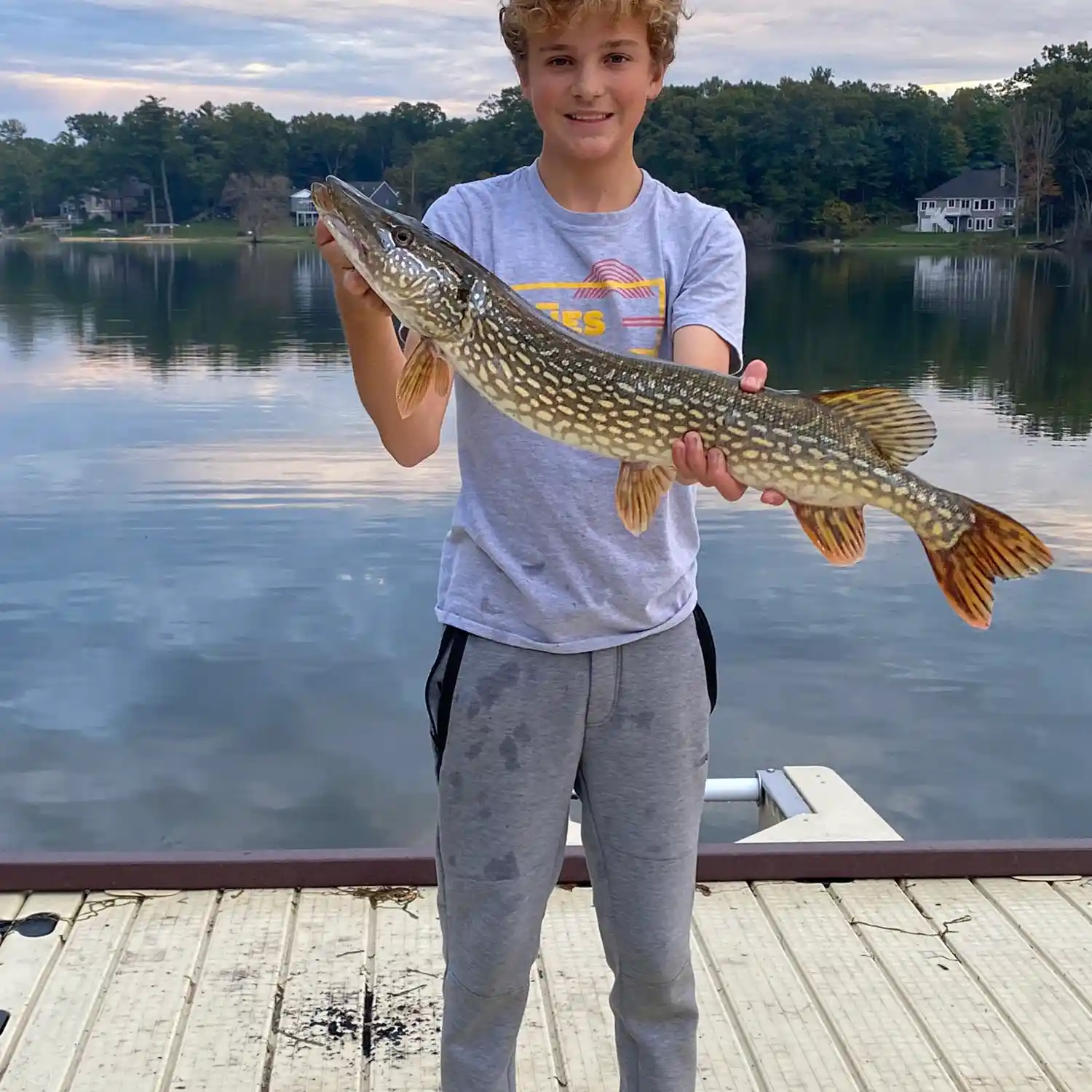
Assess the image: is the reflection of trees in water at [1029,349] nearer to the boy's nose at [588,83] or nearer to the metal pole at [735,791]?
the metal pole at [735,791]

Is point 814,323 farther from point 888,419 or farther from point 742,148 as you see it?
point 742,148

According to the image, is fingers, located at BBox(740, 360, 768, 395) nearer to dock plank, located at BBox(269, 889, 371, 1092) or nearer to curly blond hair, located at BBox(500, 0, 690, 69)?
curly blond hair, located at BBox(500, 0, 690, 69)

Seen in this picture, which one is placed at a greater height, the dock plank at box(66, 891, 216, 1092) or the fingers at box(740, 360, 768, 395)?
the fingers at box(740, 360, 768, 395)

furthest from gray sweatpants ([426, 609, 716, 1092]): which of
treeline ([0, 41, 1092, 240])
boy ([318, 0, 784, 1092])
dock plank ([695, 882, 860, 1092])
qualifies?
treeline ([0, 41, 1092, 240])

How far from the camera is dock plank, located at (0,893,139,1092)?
2.74 meters

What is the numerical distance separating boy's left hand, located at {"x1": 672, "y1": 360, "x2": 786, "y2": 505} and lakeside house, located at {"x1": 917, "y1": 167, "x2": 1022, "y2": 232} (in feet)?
276

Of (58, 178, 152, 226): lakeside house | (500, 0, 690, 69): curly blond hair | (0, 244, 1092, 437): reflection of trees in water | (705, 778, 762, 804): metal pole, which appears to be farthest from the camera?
(58, 178, 152, 226): lakeside house

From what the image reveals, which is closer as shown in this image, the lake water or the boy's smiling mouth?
the boy's smiling mouth

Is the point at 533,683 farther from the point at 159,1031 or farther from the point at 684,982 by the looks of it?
the point at 159,1031

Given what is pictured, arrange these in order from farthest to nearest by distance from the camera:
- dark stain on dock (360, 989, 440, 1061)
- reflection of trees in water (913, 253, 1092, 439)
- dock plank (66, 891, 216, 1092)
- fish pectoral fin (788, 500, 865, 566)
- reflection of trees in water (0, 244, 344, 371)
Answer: reflection of trees in water (0, 244, 344, 371) < reflection of trees in water (913, 253, 1092, 439) < dark stain on dock (360, 989, 440, 1061) < dock plank (66, 891, 216, 1092) < fish pectoral fin (788, 500, 865, 566)

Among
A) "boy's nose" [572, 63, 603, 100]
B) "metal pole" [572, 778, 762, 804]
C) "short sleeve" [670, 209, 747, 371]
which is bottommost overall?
"metal pole" [572, 778, 762, 804]

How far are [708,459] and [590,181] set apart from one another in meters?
0.53

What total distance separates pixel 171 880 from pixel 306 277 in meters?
44.1

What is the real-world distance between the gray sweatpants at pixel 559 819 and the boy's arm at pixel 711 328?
11.2 inches
